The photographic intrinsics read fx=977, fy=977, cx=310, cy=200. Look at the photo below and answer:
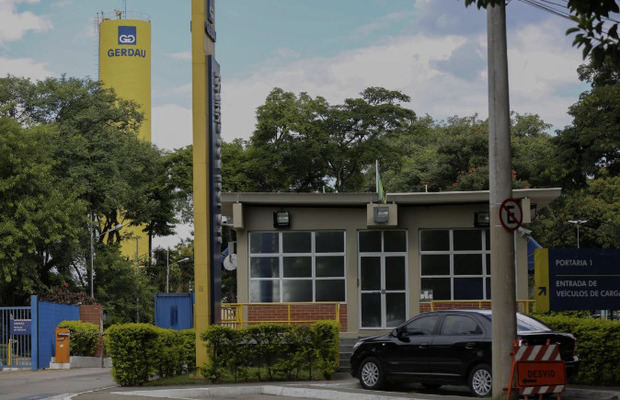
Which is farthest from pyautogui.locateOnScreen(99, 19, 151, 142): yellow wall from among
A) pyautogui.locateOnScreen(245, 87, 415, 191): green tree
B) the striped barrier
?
the striped barrier

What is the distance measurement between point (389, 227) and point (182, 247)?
243 feet

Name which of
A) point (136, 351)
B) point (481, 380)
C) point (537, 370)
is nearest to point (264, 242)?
point (136, 351)

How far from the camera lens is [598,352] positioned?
18.3m

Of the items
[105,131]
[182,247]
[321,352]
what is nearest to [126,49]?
[182,247]

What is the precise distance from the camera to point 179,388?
767 inches

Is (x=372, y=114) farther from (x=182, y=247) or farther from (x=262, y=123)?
(x=182, y=247)

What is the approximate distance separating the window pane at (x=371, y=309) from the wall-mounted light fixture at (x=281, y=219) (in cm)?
307

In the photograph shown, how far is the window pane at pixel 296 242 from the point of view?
2848 cm

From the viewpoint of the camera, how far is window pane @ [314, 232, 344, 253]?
93.4 feet

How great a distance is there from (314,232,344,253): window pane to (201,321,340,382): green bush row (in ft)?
24.0

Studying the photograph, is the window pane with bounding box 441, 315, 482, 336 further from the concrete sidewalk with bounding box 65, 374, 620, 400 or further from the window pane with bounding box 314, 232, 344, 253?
the window pane with bounding box 314, 232, 344, 253

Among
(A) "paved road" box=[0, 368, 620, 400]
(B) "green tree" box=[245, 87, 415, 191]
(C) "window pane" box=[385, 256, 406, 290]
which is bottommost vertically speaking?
(A) "paved road" box=[0, 368, 620, 400]

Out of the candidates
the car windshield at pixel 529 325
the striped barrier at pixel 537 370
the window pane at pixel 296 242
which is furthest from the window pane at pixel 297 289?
the striped barrier at pixel 537 370

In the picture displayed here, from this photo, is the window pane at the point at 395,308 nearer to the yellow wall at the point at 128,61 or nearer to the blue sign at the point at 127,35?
the yellow wall at the point at 128,61
